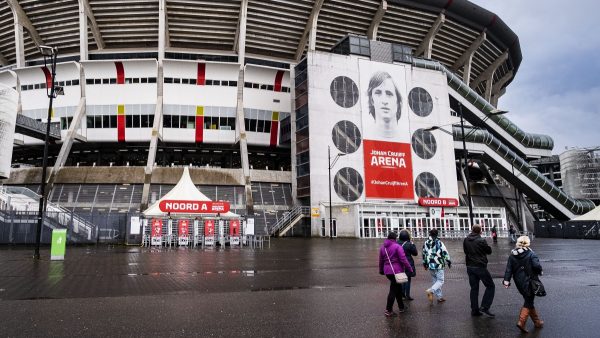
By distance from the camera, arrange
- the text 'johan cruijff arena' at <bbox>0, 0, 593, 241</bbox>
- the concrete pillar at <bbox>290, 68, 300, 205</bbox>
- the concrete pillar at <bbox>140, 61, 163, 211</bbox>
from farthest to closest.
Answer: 1. the concrete pillar at <bbox>290, 68, 300, 205</bbox>
2. the text 'johan cruijff arena' at <bbox>0, 0, 593, 241</bbox>
3. the concrete pillar at <bbox>140, 61, 163, 211</bbox>

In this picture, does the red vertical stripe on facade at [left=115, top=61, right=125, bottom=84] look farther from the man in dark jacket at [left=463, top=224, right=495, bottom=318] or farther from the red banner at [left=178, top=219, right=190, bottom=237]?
the man in dark jacket at [left=463, top=224, right=495, bottom=318]

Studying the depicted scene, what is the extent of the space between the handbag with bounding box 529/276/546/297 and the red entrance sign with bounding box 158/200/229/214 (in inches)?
896

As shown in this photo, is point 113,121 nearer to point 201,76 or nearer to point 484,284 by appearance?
point 201,76

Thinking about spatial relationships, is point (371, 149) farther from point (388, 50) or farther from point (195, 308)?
point (195, 308)

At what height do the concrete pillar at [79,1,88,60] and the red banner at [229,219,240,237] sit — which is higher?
the concrete pillar at [79,1,88,60]

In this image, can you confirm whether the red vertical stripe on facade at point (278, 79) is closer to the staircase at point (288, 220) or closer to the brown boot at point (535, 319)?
the staircase at point (288, 220)

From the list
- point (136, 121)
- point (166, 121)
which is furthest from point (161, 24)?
point (136, 121)

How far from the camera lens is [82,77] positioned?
46.2 meters

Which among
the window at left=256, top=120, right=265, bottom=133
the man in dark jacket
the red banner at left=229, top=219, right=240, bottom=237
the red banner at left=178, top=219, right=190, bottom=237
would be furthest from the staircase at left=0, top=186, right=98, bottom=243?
the man in dark jacket

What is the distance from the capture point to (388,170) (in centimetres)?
4553

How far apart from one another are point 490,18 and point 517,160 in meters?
18.5

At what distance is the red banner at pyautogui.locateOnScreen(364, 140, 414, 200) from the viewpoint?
44.6 metres

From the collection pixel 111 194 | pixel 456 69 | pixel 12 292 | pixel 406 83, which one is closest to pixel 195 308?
pixel 12 292

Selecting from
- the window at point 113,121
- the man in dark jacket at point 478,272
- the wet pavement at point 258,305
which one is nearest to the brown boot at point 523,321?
the wet pavement at point 258,305
